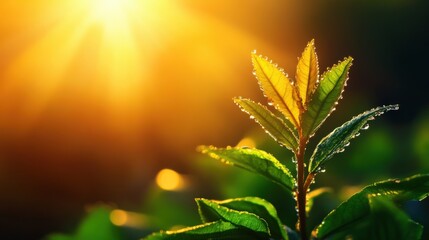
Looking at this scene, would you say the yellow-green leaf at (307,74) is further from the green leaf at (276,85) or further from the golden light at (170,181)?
the golden light at (170,181)

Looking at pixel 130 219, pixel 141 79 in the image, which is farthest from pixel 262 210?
pixel 141 79

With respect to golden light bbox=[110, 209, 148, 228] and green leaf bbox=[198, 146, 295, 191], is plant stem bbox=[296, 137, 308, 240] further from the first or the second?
golden light bbox=[110, 209, 148, 228]

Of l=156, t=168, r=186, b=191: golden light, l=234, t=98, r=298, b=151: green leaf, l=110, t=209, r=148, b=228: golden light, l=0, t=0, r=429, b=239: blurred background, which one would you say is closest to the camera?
l=234, t=98, r=298, b=151: green leaf

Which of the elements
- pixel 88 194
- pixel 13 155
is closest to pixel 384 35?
pixel 88 194

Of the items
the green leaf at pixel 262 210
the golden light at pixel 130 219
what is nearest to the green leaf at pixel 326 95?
the green leaf at pixel 262 210

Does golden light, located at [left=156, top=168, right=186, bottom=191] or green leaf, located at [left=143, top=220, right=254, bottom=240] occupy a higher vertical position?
golden light, located at [left=156, top=168, right=186, bottom=191]

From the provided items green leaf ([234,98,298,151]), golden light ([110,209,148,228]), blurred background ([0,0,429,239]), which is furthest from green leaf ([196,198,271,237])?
blurred background ([0,0,429,239])
